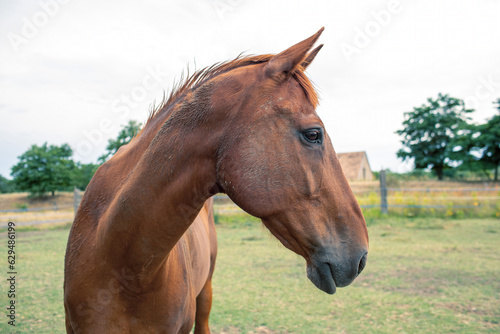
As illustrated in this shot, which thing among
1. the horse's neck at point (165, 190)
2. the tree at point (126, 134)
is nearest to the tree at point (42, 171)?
the tree at point (126, 134)

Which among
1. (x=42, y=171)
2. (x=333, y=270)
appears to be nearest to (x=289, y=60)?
(x=333, y=270)

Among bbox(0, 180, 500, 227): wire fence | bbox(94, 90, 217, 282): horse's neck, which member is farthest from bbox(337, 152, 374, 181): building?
bbox(94, 90, 217, 282): horse's neck

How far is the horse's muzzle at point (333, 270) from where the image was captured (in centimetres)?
137

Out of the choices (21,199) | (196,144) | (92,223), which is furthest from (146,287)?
(21,199)

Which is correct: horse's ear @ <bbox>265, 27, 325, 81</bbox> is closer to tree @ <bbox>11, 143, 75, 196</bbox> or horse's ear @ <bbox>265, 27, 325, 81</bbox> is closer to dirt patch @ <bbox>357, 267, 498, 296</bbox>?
dirt patch @ <bbox>357, 267, 498, 296</bbox>

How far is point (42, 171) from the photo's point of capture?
24.9 meters

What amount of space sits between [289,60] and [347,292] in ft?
14.3

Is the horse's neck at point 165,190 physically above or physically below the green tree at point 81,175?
above

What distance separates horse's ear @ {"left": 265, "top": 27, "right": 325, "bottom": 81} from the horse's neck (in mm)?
355

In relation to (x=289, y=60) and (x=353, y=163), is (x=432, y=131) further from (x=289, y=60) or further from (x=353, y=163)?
(x=289, y=60)

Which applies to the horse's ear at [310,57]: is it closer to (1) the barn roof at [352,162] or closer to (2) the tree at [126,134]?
(2) the tree at [126,134]

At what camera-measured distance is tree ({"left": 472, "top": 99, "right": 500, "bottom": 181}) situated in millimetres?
20844

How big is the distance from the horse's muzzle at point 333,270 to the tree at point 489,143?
79.8ft

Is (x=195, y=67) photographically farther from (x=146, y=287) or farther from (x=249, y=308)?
(x=249, y=308)
